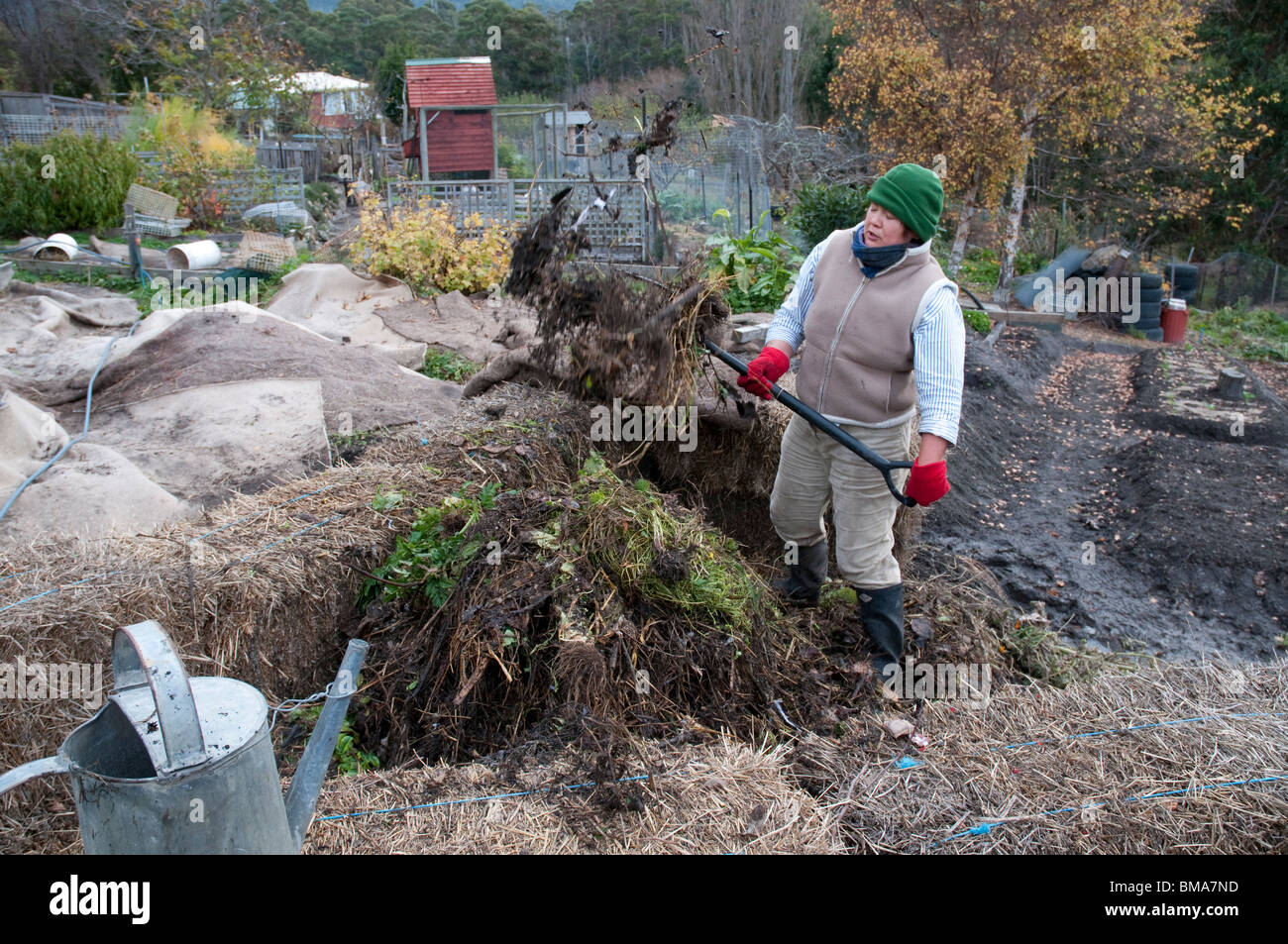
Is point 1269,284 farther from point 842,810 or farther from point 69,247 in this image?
point 69,247

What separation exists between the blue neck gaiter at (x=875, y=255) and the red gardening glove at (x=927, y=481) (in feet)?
2.54

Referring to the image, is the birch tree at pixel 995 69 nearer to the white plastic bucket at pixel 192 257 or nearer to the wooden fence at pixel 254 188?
the white plastic bucket at pixel 192 257

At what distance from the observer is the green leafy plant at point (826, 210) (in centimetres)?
1139

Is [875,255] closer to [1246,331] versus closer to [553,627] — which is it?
[553,627]

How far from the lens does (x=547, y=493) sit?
3.51 meters

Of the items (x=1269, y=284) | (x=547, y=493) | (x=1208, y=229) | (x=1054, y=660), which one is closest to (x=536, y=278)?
(x=547, y=493)

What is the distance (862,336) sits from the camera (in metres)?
3.34

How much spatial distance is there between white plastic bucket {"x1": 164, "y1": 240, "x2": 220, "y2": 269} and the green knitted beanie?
981 cm

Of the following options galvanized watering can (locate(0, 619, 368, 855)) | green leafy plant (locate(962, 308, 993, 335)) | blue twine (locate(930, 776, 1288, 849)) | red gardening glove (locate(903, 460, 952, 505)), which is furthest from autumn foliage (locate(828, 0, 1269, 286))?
galvanized watering can (locate(0, 619, 368, 855))

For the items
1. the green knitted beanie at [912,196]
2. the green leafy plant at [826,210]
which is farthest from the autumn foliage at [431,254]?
the green knitted beanie at [912,196]

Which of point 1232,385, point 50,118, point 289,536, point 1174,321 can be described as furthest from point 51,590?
point 50,118

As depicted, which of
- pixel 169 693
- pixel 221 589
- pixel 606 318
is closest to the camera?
pixel 169 693

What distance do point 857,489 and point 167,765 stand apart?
8.76ft

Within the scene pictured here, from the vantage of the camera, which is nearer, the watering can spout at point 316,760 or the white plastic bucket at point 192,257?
the watering can spout at point 316,760
